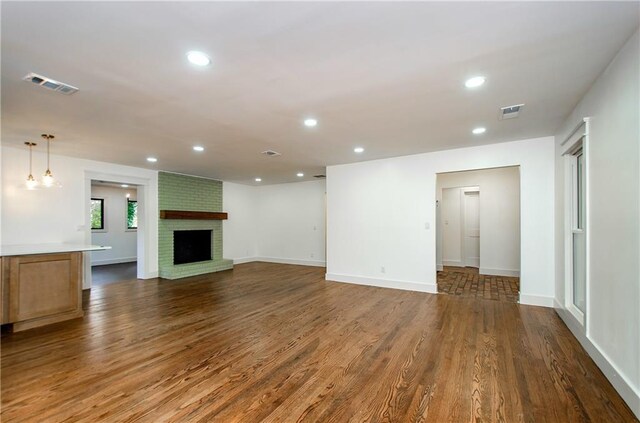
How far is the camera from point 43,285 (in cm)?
371

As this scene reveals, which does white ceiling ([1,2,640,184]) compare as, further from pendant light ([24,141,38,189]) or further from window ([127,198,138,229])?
window ([127,198,138,229])

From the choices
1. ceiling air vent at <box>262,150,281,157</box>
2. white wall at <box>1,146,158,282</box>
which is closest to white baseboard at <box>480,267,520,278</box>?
ceiling air vent at <box>262,150,281,157</box>

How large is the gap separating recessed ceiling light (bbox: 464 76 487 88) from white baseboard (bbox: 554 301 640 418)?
2.53 m

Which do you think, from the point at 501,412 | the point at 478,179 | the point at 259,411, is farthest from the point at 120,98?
the point at 478,179

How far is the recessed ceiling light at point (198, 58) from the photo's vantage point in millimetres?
2125

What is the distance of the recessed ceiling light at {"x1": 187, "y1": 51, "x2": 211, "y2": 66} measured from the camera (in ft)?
6.97

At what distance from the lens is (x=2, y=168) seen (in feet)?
15.8

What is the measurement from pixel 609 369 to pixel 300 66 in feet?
11.4

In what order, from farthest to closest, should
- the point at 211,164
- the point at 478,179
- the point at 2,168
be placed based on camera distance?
the point at 478,179
the point at 211,164
the point at 2,168

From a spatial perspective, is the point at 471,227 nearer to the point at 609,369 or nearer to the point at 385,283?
the point at 385,283

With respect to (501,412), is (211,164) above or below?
above

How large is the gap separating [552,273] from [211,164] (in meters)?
6.43

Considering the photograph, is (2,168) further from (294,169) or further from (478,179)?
(478,179)

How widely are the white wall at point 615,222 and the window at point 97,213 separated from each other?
10.9 meters
